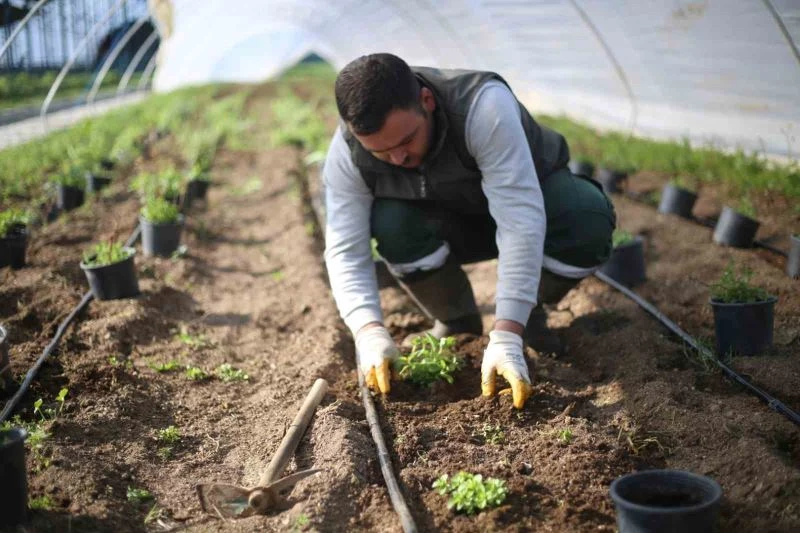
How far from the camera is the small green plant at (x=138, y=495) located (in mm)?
2574

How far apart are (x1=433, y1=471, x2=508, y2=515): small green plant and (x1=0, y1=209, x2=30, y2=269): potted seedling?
3524 mm

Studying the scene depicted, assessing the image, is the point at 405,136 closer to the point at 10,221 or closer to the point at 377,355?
the point at 377,355

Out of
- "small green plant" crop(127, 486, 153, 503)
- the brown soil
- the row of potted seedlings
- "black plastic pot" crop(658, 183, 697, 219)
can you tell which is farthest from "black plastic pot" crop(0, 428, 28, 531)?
"black plastic pot" crop(658, 183, 697, 219)

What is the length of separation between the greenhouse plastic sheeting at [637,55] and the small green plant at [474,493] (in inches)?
138

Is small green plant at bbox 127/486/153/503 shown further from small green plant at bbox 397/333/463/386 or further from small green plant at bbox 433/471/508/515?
small green plant at bbox 397/333/463/386

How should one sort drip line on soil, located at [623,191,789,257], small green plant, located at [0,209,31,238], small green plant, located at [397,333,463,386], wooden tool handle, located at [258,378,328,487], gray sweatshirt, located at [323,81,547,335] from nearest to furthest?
wooden tool handle, located at [258,378,328,487]
gray sweatshirt, located at [323,81,547,335]
small green plant, located at [397,333,463,386]
drip line on soil, located at [623,191,789,257]
small green plant, located at [0,209,31,238]

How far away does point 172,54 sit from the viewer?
2056cm

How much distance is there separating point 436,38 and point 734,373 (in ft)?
30.1

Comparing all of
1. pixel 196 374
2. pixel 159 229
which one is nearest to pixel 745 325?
pixel 196 374

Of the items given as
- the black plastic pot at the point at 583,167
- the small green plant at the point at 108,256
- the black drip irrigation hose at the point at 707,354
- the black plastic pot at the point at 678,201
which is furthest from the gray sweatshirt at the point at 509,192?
the black plastic pot at the point at 583,167

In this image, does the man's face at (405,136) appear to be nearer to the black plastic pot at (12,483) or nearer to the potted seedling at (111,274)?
the black plastic pot at (12,483)

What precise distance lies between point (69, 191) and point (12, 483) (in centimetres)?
500

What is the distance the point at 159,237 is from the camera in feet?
18.2

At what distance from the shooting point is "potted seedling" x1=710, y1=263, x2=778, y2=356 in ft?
10.8
